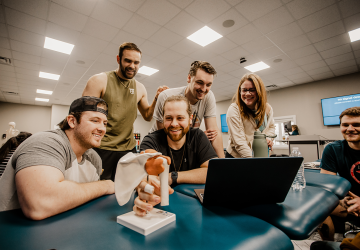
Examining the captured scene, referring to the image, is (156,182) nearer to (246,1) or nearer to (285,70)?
(246,1)

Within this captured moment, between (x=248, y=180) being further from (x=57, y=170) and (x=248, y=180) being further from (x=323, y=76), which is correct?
(x=323, y=76)

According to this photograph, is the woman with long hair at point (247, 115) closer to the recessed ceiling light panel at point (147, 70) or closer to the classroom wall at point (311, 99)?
the recessed ceiling light panel at point (147, 70)

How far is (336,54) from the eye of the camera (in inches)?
168

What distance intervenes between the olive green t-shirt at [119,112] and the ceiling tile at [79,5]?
1820mm

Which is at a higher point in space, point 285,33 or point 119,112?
point 285,33

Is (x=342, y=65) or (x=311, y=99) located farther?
(x=311, y=99)

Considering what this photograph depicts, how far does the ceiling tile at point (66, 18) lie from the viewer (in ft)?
9.06

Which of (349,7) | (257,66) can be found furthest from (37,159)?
(257,66)

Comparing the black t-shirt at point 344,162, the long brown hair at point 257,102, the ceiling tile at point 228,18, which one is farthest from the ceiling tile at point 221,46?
the black t-shirt at point 344,162

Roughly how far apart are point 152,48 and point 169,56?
510 millimetres

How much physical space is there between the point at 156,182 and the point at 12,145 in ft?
8.05

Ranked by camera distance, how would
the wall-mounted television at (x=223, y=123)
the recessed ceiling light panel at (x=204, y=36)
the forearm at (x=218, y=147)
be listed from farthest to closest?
the wall-mounted television at (x=223, y=123)
the recessed ceiling light panel at (x=204, y=36)
the forearm at (x=218, y=147)

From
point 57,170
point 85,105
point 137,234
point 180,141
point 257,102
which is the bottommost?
point 137,234

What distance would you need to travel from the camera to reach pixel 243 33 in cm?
344
